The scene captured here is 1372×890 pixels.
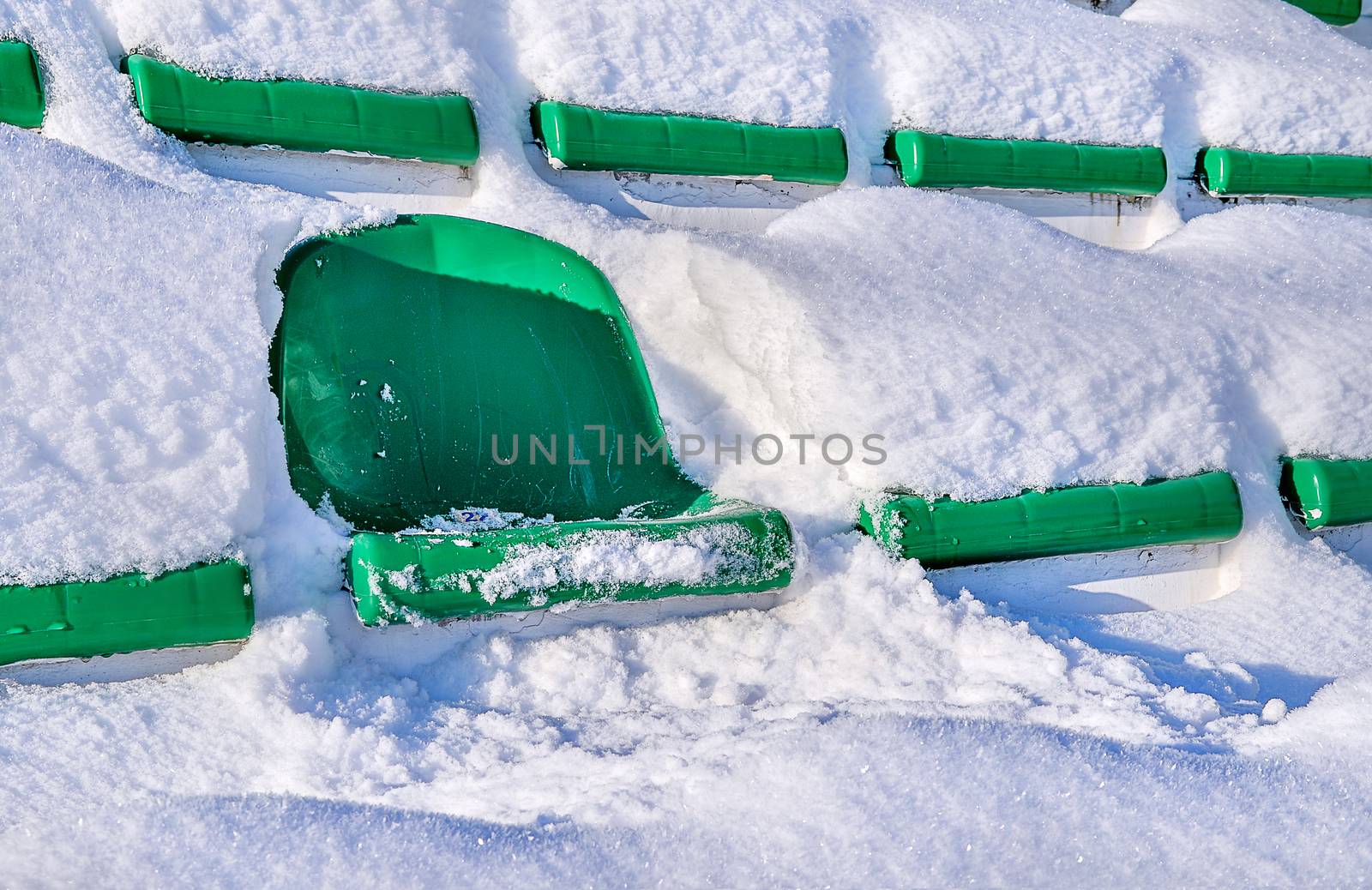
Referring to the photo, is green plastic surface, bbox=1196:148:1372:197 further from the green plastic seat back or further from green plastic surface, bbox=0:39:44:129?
green plastic surface, bbox=0:39:44:129

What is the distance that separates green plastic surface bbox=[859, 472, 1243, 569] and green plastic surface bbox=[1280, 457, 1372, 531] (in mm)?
175

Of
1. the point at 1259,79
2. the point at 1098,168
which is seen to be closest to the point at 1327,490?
the point at 1098,168

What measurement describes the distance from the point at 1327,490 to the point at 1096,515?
48 centimetres

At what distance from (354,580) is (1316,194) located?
219 centimetres

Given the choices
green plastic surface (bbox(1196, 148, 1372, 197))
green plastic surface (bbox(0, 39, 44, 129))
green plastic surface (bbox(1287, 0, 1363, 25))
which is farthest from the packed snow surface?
green plastic surface (bbox(1287, 0, 1363, 25))

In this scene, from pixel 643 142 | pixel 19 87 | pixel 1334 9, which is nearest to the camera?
pixel 19 87

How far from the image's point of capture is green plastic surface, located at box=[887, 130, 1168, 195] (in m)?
2.26

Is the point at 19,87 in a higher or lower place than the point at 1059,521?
higher

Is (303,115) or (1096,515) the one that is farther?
(1096,515)

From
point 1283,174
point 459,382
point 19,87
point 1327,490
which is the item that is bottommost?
point 1327,490

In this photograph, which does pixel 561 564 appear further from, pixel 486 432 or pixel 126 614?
pixel 126 614

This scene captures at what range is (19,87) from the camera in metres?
1.67

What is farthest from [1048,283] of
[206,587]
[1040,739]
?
[206,587]

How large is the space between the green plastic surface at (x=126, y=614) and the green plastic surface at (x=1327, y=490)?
174cm
